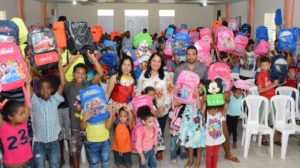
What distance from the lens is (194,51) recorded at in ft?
12.1

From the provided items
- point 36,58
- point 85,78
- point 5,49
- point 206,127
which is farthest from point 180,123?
point 5,49

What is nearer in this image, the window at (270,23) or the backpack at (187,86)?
the backpack at (187,86)

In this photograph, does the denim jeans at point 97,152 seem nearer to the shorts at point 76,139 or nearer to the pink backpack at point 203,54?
the shorts at point 76,139

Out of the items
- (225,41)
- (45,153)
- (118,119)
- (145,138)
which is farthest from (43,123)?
(225,41)

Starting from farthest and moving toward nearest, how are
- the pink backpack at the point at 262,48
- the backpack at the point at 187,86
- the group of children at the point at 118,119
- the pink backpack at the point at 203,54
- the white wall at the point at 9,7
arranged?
the white wall at the point at 9,7
the pink backpack at the point at 262,48
the pink backpack at the point at 203,54
the backpack at the point at 187,86
the group of children at the point at 118,119

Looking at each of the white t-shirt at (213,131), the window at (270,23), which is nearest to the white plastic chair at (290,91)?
the white t-shirt at (213,131)

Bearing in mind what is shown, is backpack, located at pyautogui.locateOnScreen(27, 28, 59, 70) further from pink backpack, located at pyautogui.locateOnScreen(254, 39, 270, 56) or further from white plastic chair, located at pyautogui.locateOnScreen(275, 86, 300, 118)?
pink backpack, located at pyautogui.locateOnScreen(254, 39, 270, 56)

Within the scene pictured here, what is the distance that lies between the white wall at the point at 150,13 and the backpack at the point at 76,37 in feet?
42.3

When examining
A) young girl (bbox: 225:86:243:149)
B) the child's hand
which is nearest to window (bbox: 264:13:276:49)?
young girl (bbox: 225:86:243:149)

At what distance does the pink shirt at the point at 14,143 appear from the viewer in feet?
8.38

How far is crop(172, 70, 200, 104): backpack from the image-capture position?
3395mm

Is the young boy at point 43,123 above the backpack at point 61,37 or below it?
below

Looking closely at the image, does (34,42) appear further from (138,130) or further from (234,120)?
(234,120)

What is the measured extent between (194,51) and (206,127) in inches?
35.5
